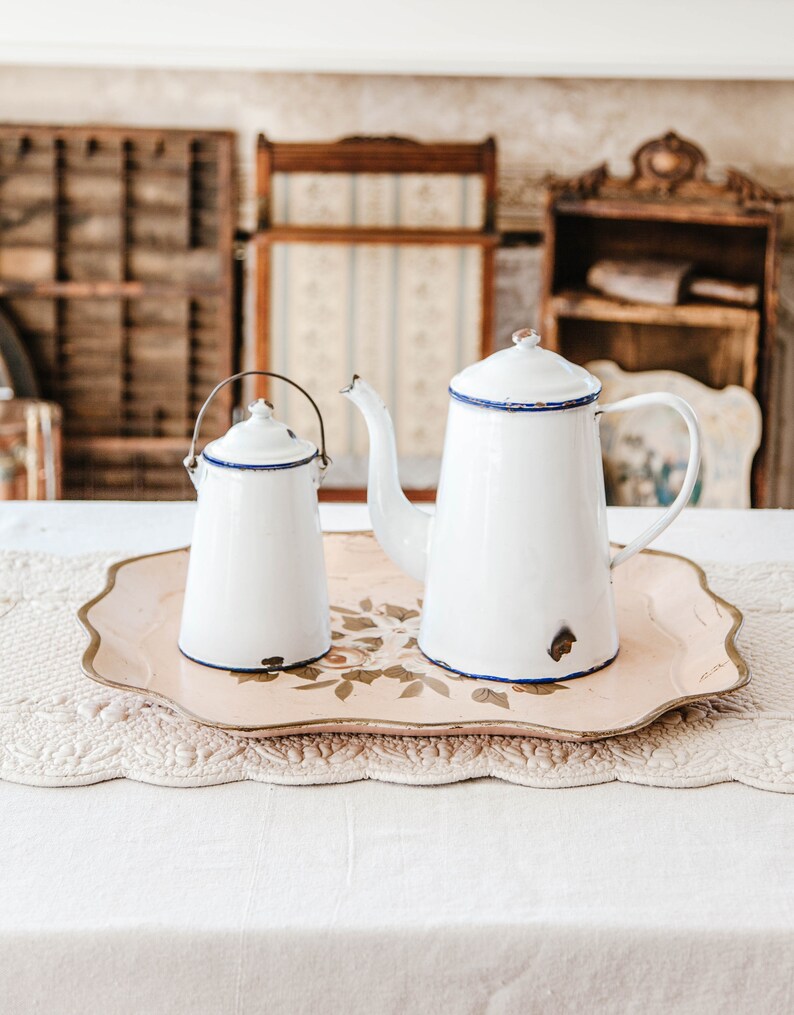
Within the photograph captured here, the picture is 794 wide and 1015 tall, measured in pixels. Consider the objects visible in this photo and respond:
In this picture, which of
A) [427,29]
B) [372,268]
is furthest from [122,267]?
[427,29]

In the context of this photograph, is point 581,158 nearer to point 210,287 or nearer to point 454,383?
point 210,287

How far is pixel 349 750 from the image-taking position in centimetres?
69

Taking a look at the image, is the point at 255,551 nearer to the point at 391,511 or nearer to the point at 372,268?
the point at 391,511

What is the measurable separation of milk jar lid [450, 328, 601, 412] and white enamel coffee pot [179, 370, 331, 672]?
0.10m

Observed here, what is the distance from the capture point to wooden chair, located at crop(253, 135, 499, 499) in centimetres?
211

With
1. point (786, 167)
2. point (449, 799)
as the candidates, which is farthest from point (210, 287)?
point (449, 799)

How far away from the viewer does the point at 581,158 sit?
2416 mm

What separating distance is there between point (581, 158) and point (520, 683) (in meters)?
1.87

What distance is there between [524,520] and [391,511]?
0.37 feet

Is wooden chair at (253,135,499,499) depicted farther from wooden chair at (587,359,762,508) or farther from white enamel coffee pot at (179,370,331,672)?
white enamel coffee pot at (179,370,331,672)

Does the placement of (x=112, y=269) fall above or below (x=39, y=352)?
above

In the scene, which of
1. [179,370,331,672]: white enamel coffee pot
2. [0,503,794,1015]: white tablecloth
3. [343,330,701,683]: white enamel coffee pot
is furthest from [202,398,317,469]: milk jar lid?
[0,503,794,1015]: white tablecloth

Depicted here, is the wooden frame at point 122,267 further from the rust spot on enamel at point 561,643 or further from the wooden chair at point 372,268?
the rust spot on enamel at point 561,643

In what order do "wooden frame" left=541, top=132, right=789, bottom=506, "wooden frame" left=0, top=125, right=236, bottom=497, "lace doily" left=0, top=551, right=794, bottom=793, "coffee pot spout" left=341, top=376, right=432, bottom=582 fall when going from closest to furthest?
"lace doily" left=0, top=551, right=794, bottom=793, "coffee pot spout" left=341, top=376, right=432, bottom=582, "wooden frame" left=541, top=132, right=789, bottom=506, "wooden frame" left=0, top=125, right=236, bottom=497
